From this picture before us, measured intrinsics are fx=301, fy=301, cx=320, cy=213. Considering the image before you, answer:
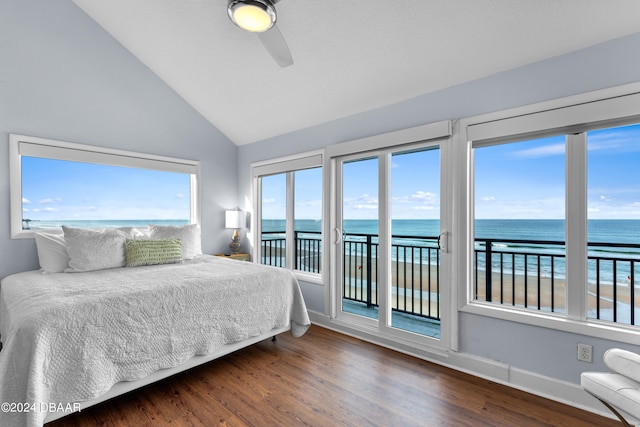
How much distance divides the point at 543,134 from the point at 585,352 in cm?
148

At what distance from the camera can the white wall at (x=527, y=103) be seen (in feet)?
6.25

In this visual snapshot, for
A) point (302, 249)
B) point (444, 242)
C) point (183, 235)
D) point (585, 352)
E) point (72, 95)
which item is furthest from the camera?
point (302, 249)

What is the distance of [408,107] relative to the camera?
2789 mm

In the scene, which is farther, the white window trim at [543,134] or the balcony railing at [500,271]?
the balcony railing at [500,271]

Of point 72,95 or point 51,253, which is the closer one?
point 51,253

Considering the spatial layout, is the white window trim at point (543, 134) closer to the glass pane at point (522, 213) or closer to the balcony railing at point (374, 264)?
the glass pane at point (522, 213)

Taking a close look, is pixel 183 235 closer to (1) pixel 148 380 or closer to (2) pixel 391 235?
(1) pixel 148 380

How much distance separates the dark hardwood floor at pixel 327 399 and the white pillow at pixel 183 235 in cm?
134

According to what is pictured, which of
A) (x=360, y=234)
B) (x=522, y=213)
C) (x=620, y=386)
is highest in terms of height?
(x=522, y=213)

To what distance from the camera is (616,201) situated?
6.59 ft

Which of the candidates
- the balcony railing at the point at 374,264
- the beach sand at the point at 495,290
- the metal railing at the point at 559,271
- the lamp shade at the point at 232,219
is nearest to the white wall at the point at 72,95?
the lamp shade at the point at 232,219

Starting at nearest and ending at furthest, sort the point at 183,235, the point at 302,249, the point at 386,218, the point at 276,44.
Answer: the point at 276,44, the point at 386,218, the point at 183,235, the point at 302,249

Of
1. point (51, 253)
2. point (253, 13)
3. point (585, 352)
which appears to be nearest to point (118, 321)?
point (51, 253)

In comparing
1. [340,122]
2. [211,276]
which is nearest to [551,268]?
[340,122]
